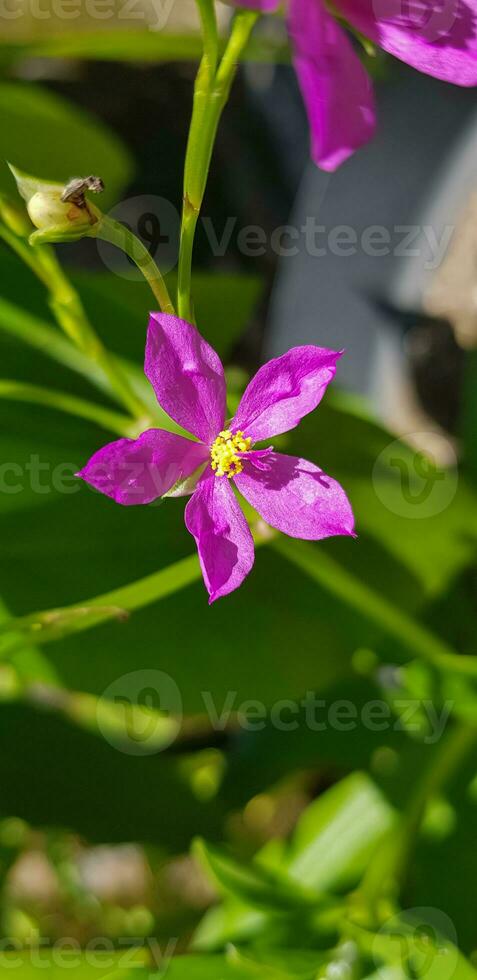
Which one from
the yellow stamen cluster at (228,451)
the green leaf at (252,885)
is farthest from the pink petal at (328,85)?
the green leaf at (252,885)

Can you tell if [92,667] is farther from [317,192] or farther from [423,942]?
[317,192]

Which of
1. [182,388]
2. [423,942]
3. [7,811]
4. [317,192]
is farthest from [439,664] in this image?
[317,192]

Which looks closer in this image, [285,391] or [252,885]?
[285,391]

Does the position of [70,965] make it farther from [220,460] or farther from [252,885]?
[220,460]

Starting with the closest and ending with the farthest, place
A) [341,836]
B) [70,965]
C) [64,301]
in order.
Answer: [64,301] → [70,965] → [341,836]

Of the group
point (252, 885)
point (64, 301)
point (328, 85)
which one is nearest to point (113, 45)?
point (64, 301)
